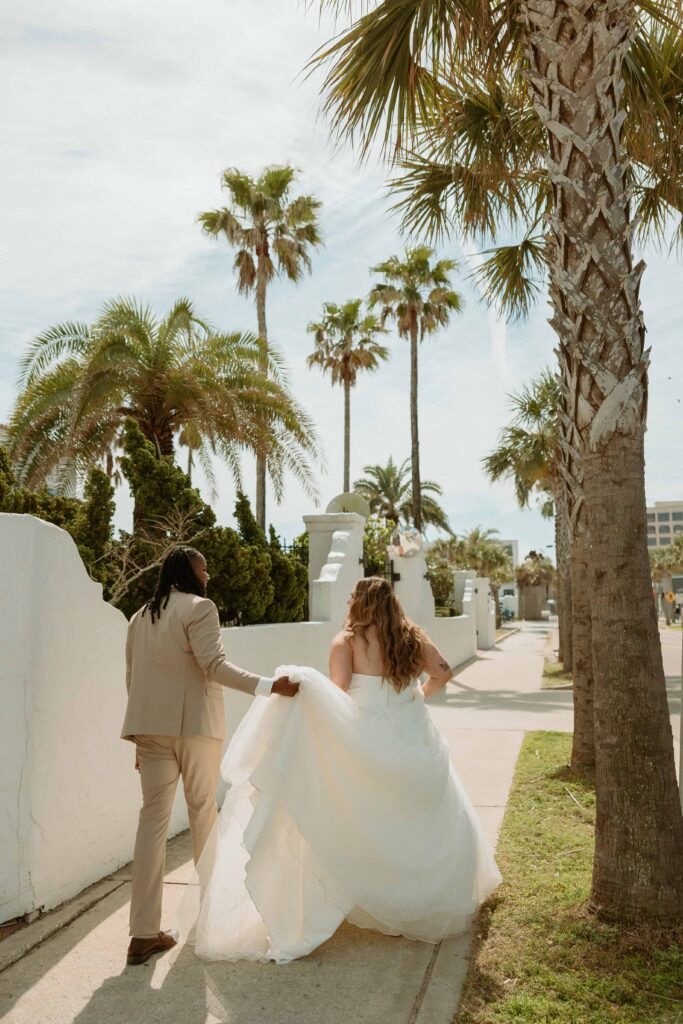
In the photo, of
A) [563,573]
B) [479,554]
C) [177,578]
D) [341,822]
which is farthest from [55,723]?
[479,554]

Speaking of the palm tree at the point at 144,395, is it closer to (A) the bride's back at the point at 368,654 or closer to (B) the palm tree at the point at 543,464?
(B) the palm tree at the point at 543,464

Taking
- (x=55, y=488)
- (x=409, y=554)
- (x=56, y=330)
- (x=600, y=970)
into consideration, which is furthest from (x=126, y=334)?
(x=600, y=970)

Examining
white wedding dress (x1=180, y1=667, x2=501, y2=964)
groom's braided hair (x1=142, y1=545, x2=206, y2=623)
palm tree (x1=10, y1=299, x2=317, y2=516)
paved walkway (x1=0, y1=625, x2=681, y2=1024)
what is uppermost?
palm tree (x1=10, y1=299, x2=317, y2=516)

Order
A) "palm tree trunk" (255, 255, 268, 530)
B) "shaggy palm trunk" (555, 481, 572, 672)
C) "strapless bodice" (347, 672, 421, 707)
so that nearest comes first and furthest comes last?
"strapless bodice" (347, 672, 421, 707) < "shaggy palm trunk" (555, 481, 572, 672) < "palm tree trunk" (255, 255, 268, 530)

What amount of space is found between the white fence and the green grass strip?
2.19 m

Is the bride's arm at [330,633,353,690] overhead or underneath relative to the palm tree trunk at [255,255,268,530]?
underneath

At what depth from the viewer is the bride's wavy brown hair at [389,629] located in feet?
14.2

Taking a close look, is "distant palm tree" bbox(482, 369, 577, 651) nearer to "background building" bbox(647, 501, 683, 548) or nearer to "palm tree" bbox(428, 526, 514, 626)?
"palm tree" bbox(428, 526, 514, 626)

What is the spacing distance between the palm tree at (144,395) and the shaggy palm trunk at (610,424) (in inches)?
334

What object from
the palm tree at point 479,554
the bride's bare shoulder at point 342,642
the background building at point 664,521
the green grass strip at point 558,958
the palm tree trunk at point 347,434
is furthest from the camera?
the background building at point 664,521

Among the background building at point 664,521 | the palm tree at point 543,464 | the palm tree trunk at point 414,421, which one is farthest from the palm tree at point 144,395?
the background building at point 664,521

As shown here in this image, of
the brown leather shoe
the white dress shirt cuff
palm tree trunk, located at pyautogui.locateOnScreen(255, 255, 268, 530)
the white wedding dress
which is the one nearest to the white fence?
the brown leather shoe

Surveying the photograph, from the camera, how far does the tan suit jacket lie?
4.02 m

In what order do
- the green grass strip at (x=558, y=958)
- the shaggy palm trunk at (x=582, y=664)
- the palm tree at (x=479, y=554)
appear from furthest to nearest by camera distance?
the palm tree at (x=479, y=554)
the shaggy palm trunk at (x=582, y=664)
the green grass strip at (x=558, y=958)
